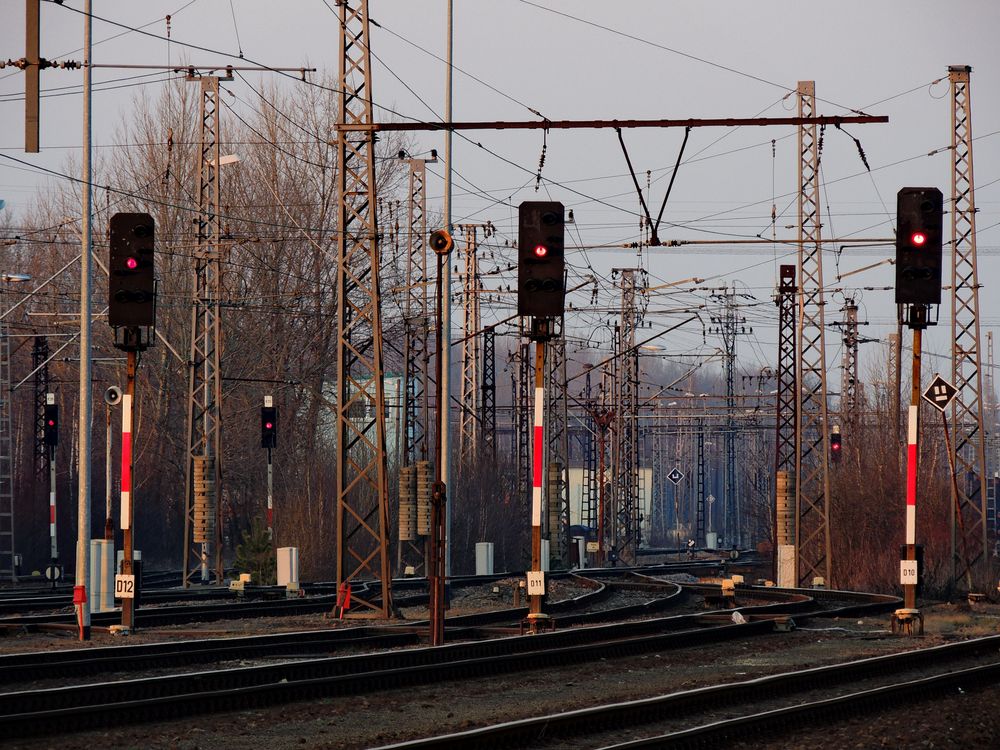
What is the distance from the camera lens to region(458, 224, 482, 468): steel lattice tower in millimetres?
47500

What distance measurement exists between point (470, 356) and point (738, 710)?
3716 cm

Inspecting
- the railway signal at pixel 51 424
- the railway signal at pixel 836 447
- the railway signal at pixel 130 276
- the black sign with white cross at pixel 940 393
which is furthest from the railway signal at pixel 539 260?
the railway signal at pixel 836 447

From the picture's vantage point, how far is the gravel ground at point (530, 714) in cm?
1127

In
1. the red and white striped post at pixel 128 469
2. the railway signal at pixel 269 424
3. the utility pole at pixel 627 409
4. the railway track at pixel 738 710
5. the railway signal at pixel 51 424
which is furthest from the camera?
the utility pole at pixel 627 409

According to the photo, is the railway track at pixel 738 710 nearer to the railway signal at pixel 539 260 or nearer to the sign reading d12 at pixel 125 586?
the railway signal at pixel 539 260

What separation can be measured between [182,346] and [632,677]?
1734 inches

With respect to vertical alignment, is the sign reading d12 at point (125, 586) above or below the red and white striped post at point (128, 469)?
below

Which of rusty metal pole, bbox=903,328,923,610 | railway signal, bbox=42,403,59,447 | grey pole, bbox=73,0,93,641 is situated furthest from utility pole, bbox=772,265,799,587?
railway signal, bbox=42,403,59,447

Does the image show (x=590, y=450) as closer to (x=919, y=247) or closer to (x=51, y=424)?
(x=51, y=424)

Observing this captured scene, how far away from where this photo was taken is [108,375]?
6134 centimetres

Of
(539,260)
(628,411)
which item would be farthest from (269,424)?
(628,411)

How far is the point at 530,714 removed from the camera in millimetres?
12586

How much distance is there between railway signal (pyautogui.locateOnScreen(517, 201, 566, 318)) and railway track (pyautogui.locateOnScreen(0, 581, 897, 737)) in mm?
4236

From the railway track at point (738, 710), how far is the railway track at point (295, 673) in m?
2.83
